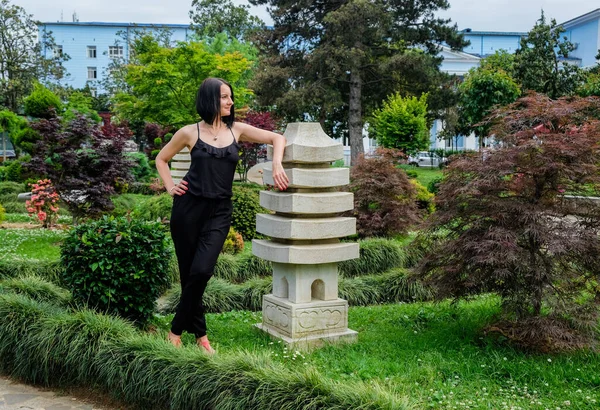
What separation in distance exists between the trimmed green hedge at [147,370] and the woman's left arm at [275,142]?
1374 millimetres

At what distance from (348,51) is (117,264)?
21648 mm

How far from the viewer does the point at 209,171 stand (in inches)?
193

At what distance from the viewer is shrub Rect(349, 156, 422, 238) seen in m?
11.5

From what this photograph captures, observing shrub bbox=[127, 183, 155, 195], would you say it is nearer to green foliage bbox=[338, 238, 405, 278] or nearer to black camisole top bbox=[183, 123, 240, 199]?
green foliage bbox=[338, 238, 405, 278]

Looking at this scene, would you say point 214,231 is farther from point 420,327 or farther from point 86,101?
point 86,101

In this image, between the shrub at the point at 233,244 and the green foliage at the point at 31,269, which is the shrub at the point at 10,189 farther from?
the green foliage at the point at 31,269

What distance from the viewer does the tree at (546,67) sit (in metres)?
27.9

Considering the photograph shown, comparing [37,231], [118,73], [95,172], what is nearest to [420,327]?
[95,172]

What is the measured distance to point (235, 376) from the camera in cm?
399

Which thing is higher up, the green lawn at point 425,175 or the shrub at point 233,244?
the green lawn at point 425,175

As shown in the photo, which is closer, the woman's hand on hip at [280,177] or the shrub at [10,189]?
the woman's hand on hip at [280,177]

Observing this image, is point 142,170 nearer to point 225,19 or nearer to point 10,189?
point 10,189

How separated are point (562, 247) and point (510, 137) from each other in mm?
1046

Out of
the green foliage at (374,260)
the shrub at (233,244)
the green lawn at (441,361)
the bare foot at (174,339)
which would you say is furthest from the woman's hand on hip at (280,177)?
the shrub at (233,244)
